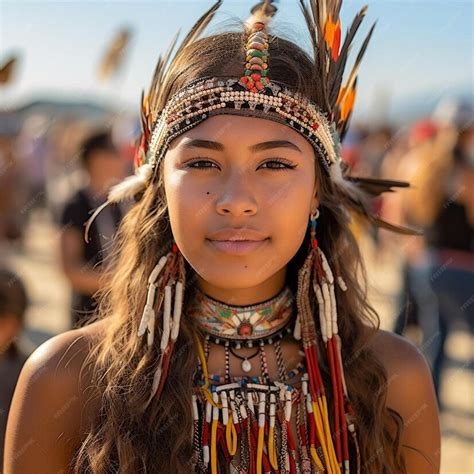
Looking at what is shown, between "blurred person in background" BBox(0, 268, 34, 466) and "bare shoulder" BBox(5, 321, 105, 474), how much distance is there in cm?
103

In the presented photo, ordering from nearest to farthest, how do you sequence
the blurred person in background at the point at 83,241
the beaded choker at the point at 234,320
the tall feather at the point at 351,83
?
the beaded choker at the point at 234,320
the tall feather at the point at 351,83
the blurred person in background at the point at 83,241

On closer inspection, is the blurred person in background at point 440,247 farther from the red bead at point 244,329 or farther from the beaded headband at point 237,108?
the beaded headband at point 237,108

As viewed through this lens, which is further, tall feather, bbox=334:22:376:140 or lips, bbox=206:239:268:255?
tall feather, bbox=334:22:376:140

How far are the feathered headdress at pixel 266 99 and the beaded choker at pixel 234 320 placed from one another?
425 millimetres

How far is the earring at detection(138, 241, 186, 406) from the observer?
196cm

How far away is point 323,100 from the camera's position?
2.04 m

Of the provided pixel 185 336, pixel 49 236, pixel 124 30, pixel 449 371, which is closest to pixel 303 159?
pixel 185 336

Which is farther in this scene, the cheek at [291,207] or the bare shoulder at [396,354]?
the bare shoulder at [396,354]

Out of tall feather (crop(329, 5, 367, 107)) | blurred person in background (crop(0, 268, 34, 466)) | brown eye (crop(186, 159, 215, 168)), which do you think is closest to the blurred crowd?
blurred person in background (crop(0, 268, 34, 466))

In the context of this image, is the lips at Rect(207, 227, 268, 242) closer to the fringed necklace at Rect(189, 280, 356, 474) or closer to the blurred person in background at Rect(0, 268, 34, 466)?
the fringed necklace at Rect(189, 280, 356, 474)

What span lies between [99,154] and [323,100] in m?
2.89

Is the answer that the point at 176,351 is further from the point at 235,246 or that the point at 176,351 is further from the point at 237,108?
the point at 237,108

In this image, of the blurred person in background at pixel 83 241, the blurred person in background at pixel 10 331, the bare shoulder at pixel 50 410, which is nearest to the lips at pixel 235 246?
the bare shoulder at pixel 50 410

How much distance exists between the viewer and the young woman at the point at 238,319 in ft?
6.04
